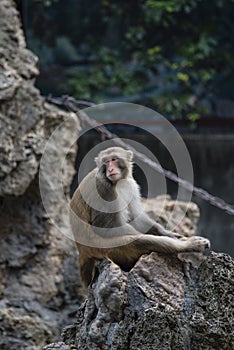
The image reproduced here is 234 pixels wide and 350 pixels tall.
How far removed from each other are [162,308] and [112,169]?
1176mm

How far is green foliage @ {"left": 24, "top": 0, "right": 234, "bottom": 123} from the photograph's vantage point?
8508 mm

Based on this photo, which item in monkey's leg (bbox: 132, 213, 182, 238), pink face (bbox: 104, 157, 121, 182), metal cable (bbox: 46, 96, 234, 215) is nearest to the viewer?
pink face (bbox: 104, 157, 121, 182)

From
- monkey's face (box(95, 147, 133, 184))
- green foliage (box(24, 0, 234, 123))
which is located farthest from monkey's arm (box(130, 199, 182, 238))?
green foliage (box(24, 0, 234, 123))

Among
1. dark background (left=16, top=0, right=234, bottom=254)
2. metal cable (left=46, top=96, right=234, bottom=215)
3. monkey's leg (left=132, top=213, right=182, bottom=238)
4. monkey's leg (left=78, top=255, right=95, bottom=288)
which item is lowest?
dark background (left=16, top=0, right=234, bottom=254)

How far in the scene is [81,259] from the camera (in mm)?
4340

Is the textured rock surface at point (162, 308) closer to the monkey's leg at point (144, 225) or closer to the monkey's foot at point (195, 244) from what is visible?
the monkey's foot at point (195, 244)

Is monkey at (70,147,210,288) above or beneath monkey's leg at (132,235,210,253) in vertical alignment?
beneath

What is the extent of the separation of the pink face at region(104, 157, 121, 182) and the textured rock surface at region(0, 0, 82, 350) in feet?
4.17

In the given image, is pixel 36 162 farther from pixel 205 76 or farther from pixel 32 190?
pixel 205 76

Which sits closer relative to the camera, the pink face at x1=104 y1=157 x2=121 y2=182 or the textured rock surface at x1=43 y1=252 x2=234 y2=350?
the textured rock surface at x1=43 y1=252 x2=234 y2=350

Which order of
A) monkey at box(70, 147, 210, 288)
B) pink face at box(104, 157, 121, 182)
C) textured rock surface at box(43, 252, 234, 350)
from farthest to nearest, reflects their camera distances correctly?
pink face at box(104, 157, 121, 182) < monkey at box(70, 147, 210, 288) < textured rock surface at box(43, 252, 234, 350)

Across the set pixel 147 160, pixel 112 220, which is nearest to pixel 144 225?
pixel 112 220

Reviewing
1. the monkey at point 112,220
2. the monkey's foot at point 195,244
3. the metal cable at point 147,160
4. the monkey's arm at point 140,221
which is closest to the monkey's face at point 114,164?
the monkey at point 112,220

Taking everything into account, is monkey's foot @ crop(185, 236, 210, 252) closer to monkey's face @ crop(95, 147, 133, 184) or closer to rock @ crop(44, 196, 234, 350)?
rock @ crop(44, 196, 234, 350)
